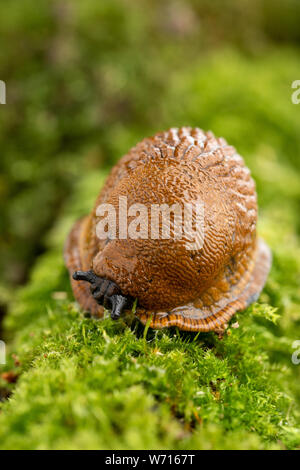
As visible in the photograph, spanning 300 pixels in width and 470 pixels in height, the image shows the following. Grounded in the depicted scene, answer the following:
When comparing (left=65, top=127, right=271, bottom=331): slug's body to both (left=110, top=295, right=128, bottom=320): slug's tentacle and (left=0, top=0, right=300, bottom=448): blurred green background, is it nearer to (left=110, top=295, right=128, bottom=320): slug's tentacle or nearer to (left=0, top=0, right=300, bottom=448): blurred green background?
(left=110, top=295, right=128, bottom=320): slug's tentacle

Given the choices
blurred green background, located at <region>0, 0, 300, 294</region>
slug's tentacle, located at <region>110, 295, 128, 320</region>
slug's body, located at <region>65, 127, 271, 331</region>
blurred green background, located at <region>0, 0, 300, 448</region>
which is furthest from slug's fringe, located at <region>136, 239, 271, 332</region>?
blurred green background, located at <region>0, 0, 300, 294</region>

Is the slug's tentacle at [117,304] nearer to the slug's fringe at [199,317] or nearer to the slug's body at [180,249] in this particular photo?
the slug's body at [180,249]

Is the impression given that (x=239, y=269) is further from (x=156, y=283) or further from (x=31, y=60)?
(x=31, y=60)


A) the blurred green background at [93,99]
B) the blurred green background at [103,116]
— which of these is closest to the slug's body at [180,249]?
the blurred green background at [103,116]

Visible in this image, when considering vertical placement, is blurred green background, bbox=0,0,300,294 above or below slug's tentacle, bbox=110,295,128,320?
above

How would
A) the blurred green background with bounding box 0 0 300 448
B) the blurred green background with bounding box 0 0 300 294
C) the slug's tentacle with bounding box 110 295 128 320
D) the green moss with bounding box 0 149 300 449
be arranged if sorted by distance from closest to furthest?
1. the green moss with bounding box 0 149 300 449
2. the slug's tentacle with bounding box 110 295 128 320
3. the blurred green background with bounding box 0 0 300 448
4. the blurred green background with bounding box 0 0 300 294

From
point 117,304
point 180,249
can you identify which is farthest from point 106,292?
point 180,249

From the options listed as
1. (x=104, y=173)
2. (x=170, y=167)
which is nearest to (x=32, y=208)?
(x=104, y=173)

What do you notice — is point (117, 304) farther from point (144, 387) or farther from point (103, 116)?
point (103, 116)
